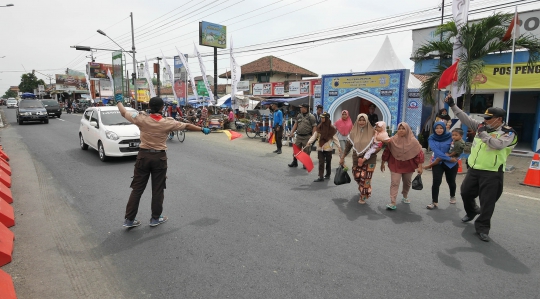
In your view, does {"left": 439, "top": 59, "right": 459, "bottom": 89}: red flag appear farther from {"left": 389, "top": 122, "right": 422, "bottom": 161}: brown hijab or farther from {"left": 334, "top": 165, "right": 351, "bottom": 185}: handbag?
{"left": 334, "top": 165, "right": 351, "bottom": 185}: handbag

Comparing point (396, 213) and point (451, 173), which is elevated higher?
point (451, 173)

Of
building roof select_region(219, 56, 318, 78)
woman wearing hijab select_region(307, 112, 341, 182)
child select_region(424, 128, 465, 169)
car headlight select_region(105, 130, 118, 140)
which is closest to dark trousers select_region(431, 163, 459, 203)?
child select_region(424, 128, 465, 169)

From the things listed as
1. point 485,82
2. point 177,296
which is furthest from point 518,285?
point 485,82

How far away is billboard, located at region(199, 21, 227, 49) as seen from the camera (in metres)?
21.8

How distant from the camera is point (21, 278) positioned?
322cm

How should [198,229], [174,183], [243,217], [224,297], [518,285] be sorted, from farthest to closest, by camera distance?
[174,183]
[243,217]
[198,229]
[518,285]
[224,297]

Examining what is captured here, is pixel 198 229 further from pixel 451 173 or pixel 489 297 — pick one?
pixel 451 173

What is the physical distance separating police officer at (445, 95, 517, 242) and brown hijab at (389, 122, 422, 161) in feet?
2.83

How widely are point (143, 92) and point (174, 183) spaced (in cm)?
3546

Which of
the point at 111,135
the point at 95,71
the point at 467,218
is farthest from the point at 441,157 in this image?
the point at 95,71

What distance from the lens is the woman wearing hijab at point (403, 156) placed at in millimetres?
5090

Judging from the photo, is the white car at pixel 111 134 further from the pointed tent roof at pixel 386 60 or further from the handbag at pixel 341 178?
the pointed tent roof at pixel 386 60

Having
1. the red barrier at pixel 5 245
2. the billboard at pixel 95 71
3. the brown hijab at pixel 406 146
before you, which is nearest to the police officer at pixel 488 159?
the brown hijab at pixel 406 146

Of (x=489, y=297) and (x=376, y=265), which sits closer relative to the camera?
(x=489, y=297)
